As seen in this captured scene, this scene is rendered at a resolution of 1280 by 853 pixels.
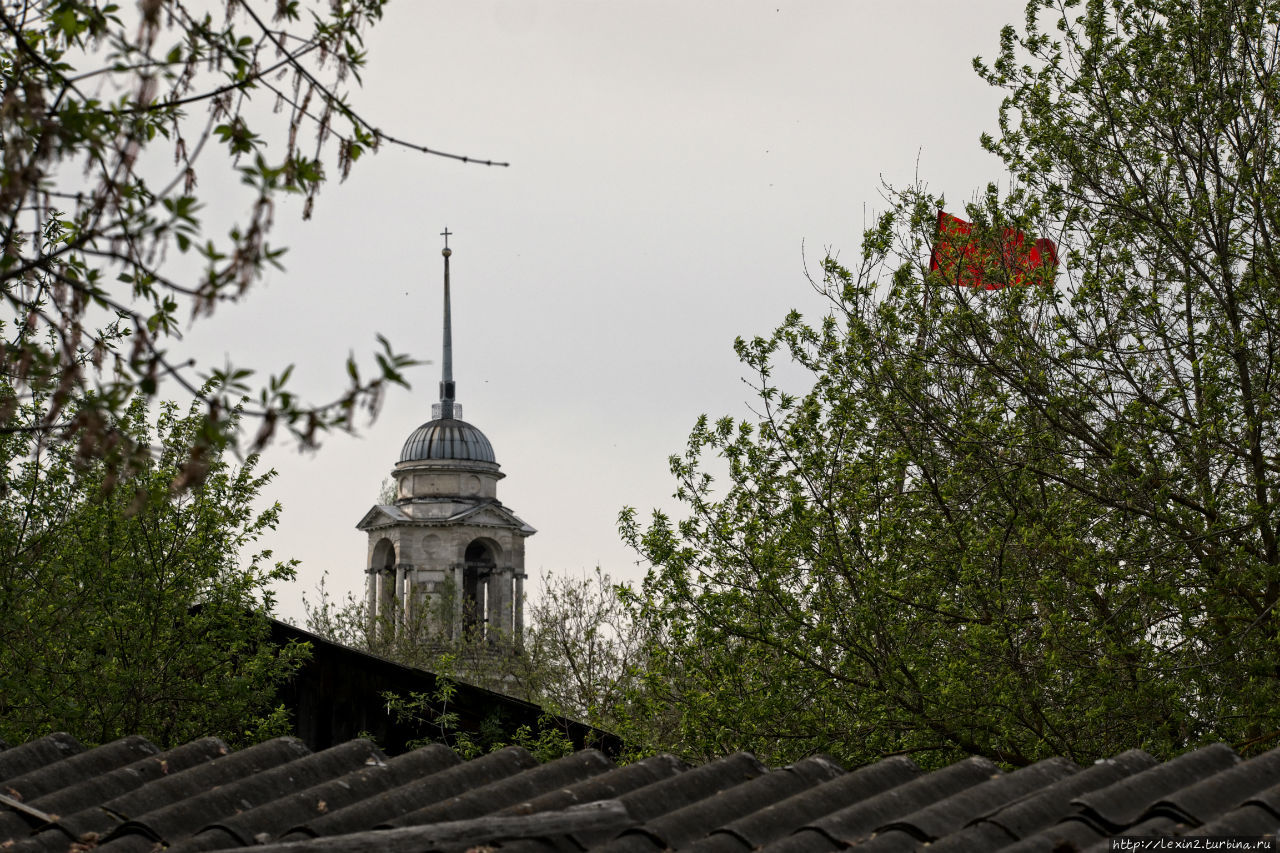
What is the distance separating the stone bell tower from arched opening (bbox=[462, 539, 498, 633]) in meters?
0.03

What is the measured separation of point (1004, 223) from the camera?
49.2 feet

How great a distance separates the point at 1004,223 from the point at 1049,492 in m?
2.83

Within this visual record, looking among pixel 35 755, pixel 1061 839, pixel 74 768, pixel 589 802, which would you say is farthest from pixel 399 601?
pixel 1061 839

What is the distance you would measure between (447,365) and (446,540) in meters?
10.6

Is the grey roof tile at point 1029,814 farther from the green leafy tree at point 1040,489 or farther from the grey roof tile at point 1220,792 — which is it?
the green leafy tree at point 1040,489

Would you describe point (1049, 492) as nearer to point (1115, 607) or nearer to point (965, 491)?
point (965, 491)

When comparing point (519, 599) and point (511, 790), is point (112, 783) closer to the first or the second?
point (511, 790)

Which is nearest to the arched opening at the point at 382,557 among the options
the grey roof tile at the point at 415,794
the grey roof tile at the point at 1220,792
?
the grey roof tile at the point at 415,794

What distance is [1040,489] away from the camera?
14336 mm

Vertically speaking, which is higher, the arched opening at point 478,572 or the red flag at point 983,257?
the arched opening at point 478,572

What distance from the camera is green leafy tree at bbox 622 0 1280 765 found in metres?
12.9

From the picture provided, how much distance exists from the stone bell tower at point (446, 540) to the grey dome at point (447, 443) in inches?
1.4

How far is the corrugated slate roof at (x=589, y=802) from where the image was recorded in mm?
4969

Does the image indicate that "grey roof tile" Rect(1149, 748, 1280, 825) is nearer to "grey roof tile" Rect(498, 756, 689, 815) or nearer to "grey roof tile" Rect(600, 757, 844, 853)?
"grey roof tile" Rect(600, 757, 844, 853)
